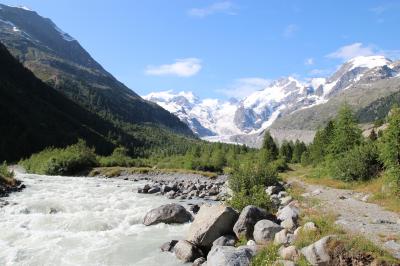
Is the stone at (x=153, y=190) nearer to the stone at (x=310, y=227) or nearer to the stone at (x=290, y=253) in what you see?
the stone at (x=310, y=227)

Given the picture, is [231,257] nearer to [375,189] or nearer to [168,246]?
[168,246]

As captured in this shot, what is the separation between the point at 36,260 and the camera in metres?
23.8

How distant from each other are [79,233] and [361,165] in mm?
41610

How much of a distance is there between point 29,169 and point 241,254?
308 feet

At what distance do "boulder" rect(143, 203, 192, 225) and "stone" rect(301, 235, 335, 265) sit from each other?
16925mm

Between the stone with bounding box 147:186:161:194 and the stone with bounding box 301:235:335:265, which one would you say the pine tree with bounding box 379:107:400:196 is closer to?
the stone with bounding box 301:235:335:265

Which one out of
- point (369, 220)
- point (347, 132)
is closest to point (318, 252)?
point (369, 220)

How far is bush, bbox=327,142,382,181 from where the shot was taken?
57812 millimetres

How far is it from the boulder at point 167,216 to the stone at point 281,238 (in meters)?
13.3

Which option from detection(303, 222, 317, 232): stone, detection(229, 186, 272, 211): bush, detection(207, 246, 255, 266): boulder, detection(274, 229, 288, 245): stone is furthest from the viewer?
detection(229, 186, 272, 211): bush

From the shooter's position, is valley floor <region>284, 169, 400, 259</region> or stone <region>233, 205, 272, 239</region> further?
stone <region>233, 205, 272, 239</region>

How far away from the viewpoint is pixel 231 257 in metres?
20.1

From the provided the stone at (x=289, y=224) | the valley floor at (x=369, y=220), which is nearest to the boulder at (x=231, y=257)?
the stone at (x=289, y=224)

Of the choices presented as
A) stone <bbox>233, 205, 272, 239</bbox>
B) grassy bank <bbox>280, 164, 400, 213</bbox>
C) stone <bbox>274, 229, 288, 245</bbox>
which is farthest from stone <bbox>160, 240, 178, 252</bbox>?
grassy bank <bbox>280, 164, 400, 213</bbox>
